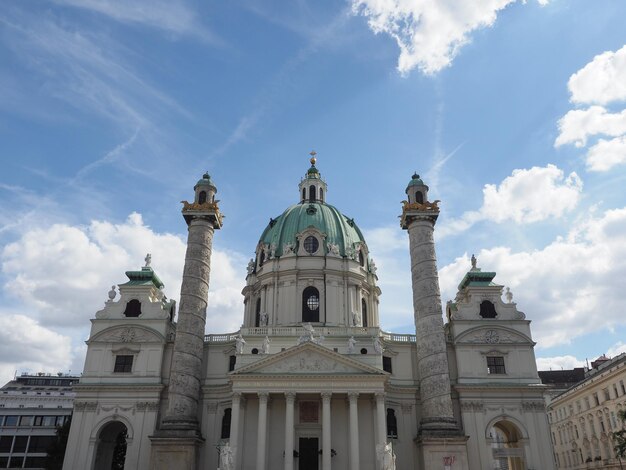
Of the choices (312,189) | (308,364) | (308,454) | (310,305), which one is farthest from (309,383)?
(312,189)

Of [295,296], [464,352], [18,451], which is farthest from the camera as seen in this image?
[18,451]

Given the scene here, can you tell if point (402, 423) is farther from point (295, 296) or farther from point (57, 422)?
point (57, 422)

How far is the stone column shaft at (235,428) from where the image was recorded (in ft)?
117

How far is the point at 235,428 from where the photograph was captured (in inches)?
1446

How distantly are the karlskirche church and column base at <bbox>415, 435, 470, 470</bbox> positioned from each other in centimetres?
7

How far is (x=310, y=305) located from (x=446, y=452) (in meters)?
17.5

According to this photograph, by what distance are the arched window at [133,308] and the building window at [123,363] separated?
11.3 ft

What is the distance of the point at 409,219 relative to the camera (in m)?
43.6

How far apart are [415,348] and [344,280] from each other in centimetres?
936

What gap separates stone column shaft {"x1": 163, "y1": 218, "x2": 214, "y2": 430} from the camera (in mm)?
38438

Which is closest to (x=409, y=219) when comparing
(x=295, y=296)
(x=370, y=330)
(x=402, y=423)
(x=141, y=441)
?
(x=370, y=330)

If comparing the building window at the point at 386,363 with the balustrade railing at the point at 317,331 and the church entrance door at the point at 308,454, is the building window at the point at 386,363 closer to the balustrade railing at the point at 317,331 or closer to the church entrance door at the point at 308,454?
the balustrade railing at the point at 317,331

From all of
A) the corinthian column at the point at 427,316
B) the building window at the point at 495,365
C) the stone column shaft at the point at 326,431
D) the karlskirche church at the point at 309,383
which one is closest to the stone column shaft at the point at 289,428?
the karlskirche church at the point at 309,383

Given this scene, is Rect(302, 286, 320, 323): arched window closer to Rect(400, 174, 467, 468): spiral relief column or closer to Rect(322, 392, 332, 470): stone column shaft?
Rect(400, 174, 467, 468): spiral relief column
